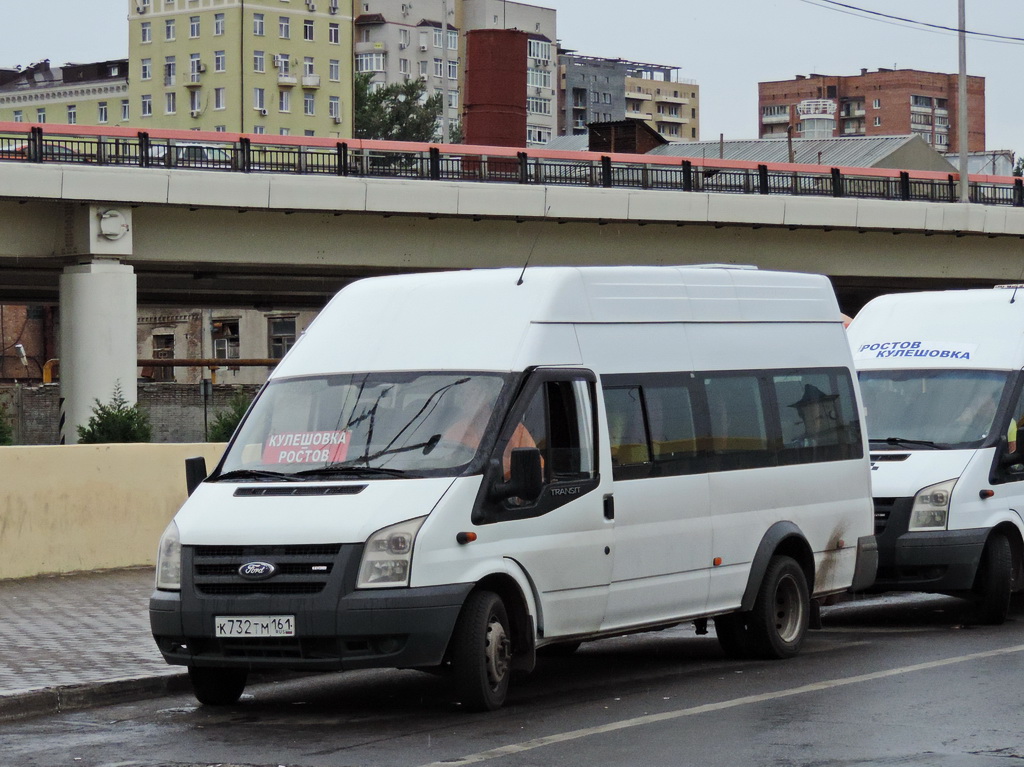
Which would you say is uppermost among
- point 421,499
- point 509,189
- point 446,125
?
point 446,125

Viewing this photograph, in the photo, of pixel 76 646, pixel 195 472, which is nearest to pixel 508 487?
pixel 195 472

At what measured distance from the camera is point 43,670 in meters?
10.5

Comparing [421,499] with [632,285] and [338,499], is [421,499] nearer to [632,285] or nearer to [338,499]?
[338,499]

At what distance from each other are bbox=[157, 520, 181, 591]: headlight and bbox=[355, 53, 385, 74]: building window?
473 ft

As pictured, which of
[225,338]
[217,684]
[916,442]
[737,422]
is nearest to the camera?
[217,684]

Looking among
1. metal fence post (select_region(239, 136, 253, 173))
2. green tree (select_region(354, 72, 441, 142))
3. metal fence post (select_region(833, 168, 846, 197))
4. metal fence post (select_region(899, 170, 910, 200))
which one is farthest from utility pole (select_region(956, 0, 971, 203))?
green tree (select_region(354, 72, 441, 142))

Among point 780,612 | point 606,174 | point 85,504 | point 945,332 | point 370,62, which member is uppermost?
point 370,62

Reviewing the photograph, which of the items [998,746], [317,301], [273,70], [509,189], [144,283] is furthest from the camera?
[273,70]

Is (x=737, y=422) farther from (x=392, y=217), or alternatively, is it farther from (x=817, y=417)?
(x=392, y=217)

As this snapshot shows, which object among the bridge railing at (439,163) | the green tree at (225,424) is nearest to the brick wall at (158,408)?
the bridge railing at (439,163)

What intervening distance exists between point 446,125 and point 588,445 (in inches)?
2052

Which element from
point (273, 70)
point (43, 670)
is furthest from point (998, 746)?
→ point (273, 70)

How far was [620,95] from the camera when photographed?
589 feet

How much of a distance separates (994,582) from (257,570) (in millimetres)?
6318
